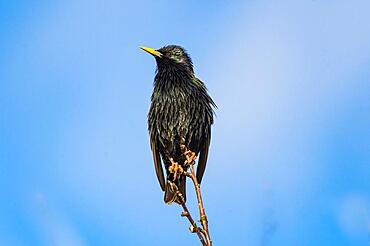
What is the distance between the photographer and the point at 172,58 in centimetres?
904

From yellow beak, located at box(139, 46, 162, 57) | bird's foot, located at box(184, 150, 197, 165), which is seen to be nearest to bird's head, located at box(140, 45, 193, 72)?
yellow beak, located at box(139, 46, 162, 57)

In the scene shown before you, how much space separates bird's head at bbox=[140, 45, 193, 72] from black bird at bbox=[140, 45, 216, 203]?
92 mm

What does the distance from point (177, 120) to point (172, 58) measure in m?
1.30

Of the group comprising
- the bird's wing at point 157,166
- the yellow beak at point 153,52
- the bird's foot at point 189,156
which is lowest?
the bird's foot at point 189,156

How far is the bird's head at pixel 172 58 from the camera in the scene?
896 centimetres

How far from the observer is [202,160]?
852cm

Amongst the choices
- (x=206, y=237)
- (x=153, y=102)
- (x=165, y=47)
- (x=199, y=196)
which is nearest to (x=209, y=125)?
(x=153, y=102)

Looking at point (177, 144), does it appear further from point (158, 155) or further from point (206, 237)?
point (206, 237)

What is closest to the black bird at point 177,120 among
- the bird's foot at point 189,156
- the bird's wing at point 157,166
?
the bird's wing at point 157,166

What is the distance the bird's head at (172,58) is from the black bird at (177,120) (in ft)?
0.30

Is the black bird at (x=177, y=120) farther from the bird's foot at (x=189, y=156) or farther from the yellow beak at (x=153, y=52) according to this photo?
the bird's foot at (x=189, y=156)

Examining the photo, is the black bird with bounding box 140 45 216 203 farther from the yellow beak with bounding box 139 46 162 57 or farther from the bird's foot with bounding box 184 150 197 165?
the bird's foot with bounding box 184 150 197 165

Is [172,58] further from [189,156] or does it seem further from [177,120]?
[189,156]

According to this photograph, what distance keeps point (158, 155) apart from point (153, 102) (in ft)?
2.56
